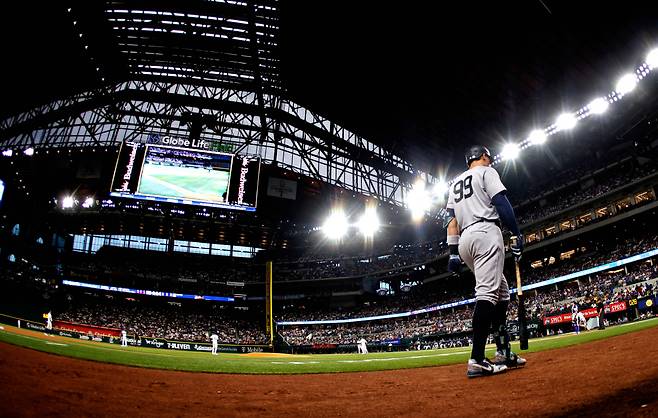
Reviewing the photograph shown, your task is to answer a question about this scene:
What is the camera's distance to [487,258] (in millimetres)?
3748

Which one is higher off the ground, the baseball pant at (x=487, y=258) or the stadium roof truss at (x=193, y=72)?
the stadium roof truss at (x=193, y=72)

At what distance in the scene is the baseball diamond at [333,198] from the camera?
3801mm

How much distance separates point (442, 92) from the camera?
20.8 m

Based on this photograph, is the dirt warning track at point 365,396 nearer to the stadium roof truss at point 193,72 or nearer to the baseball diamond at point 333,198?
the baseball diamond at point 333,198

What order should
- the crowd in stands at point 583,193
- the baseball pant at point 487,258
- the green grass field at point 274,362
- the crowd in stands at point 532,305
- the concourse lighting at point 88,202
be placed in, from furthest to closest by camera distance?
the concourse lighting at point 88,202, the crowd in stands at point 583,193, the crowd in stands at point 532,305, the green grass field at point 274,362, the baseball pant at point 487,258

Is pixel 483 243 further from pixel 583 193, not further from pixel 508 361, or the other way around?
pixel 583 193

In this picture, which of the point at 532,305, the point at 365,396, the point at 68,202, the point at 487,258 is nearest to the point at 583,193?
the point at 532,305

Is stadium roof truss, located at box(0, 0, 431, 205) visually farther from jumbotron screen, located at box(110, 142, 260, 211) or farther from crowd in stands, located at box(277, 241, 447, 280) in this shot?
crowd in stands, located at box(277, 241, 447, 280)

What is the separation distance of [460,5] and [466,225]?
48.5 feet

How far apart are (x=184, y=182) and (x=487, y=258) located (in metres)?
21.1

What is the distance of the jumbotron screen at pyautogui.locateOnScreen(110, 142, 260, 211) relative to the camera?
21484mm

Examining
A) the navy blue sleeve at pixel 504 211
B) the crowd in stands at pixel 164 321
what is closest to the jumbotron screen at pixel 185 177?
the crowd in stands at pixel 164 321

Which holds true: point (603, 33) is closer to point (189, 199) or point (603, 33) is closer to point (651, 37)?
point (651, 37)

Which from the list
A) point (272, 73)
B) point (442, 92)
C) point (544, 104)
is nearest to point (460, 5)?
point (442, 92)
